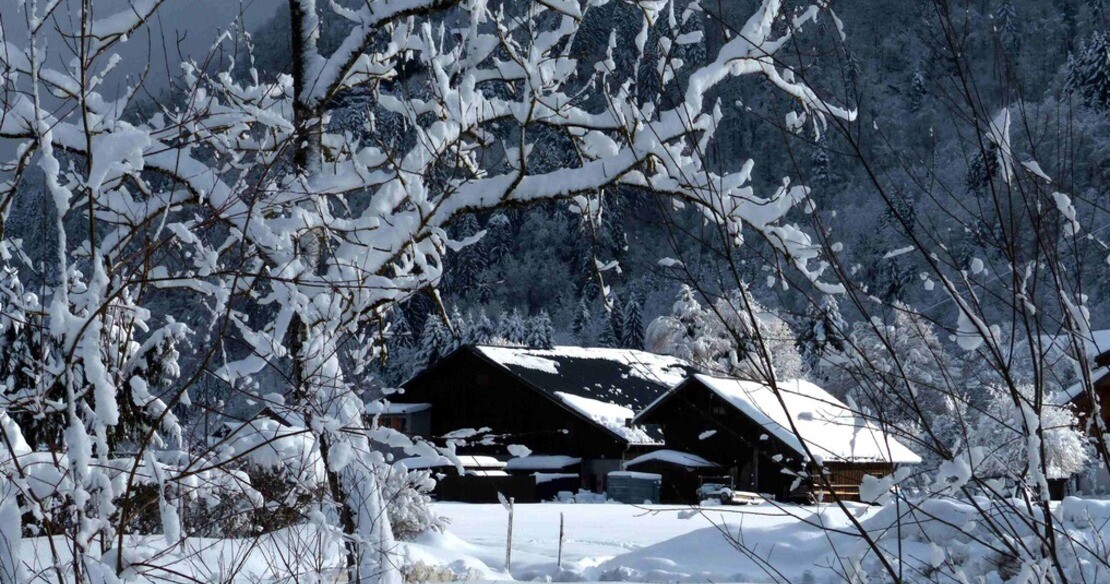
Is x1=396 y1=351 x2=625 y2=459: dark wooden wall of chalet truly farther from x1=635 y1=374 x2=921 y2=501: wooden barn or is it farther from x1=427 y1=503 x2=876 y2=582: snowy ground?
x1=427 y1=503 x2=876 y2=582: snowy ground

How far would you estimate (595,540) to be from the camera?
19.1 m

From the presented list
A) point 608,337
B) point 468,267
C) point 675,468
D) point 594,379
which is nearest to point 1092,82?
point 675,468

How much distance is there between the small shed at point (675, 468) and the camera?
36.0 m

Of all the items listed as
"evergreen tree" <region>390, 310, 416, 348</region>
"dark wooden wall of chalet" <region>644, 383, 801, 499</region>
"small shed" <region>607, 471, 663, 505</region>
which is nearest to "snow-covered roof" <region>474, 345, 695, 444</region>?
"dark wooden wall of chalet" <region>644, 383, 801, 499</region>

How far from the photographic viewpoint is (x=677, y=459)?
36250mm

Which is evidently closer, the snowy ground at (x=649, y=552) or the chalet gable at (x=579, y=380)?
the snowy ground at (x=649, y=552)

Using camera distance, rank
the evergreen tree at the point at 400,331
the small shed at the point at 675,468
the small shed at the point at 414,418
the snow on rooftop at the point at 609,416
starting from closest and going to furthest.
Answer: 1. the evergreen tree at the point at 400,331
2. the small shed at the point at 675,468
3. the snow on rooftop at the point at 609,416
4. the small shed at the point at 414,418

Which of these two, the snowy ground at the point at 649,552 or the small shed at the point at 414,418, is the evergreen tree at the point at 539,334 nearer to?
the small shed at the point at 414,418

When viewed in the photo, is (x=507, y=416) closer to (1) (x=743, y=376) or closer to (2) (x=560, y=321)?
(1) (x=743, y=376)

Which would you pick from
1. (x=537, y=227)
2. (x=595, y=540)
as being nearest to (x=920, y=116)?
(x=537, y=227)

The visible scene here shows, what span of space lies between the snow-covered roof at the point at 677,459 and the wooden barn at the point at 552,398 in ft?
3.04

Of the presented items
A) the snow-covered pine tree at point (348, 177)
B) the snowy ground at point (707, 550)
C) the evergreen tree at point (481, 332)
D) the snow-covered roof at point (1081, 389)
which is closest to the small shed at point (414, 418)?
the evergreen tree at point (481, 332)

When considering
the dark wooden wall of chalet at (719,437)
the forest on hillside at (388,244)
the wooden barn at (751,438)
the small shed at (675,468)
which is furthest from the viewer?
the small shed at (675,468)

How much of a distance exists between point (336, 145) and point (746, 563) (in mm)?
10890
